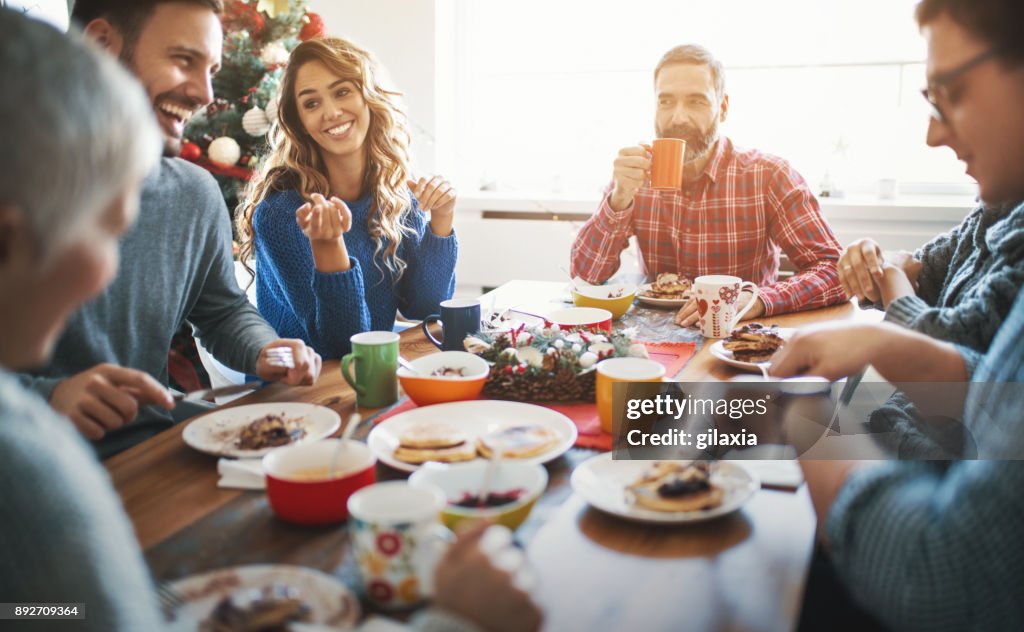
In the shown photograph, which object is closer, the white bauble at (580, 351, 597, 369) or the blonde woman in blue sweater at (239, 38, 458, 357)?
the white bauble at (580, 351, 597, 369)

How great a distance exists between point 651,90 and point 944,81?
304 cm

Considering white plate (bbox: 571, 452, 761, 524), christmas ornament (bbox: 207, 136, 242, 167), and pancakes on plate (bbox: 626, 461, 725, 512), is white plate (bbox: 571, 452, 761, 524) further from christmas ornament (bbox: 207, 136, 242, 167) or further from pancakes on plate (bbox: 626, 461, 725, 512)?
christmas ornament (bbox: 207, 136, 242, 167)

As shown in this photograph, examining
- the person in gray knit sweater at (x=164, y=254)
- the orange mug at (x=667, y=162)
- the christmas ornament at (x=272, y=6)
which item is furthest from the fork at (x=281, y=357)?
the christmas ornament at (x=272, y=6)

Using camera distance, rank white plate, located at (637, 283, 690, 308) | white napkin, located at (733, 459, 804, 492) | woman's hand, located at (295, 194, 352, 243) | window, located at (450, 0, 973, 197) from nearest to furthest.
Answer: white napkin, located at (733, 459, 804, 492) → woman's hand, located at (295, 194, 352, 243) → white plate, located at (637, 283, 690, 308) → window, located at (450, 0, 973, 197)

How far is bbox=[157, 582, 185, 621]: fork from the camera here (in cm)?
75

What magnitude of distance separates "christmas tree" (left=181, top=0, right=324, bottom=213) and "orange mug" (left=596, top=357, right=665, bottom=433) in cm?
220

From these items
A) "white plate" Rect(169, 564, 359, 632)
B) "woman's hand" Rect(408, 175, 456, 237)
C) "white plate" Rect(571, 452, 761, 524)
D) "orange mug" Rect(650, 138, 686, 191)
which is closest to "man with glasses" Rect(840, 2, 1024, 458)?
"white plate" Rect(571, 452, 761, 524)

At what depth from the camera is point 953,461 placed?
1.11 metres

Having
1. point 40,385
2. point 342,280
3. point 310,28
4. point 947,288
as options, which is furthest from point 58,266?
point 310,28

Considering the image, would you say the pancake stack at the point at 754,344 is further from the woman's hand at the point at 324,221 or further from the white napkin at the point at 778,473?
the woman's hand at the point at 324,221

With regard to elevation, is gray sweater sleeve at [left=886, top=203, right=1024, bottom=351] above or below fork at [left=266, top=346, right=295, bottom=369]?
above

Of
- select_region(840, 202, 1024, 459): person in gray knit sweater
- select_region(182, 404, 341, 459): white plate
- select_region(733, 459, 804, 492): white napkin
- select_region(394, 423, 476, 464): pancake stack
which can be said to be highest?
select_region(840, 202, 1024, 459): person in gray knit sweater

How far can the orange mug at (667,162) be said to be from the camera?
2.21 metres

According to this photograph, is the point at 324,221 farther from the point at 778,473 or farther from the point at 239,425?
the point at 778,473
